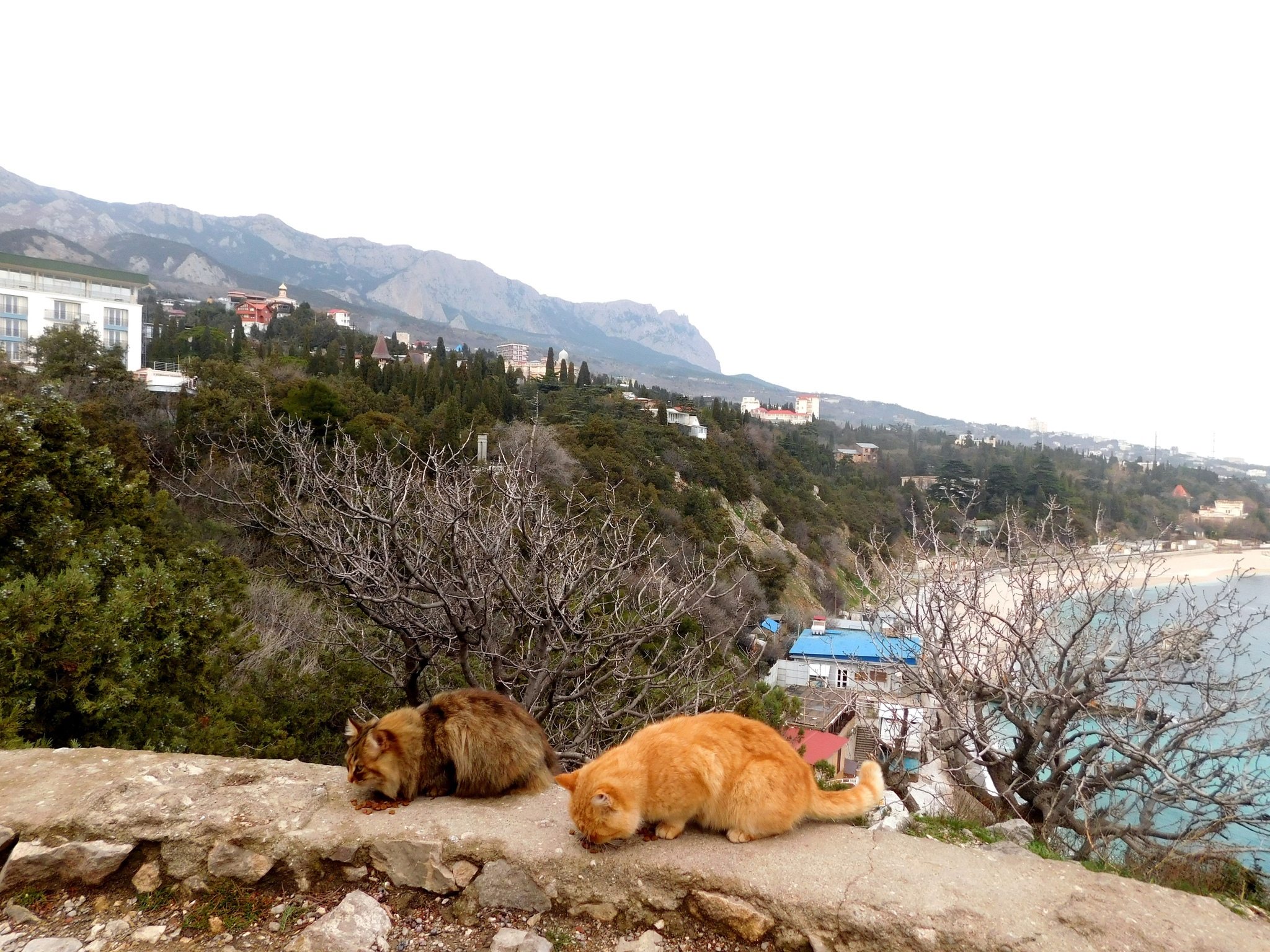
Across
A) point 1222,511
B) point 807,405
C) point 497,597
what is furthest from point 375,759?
point 807,405

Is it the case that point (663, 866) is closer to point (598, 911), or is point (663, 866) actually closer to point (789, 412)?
point (598, 911)

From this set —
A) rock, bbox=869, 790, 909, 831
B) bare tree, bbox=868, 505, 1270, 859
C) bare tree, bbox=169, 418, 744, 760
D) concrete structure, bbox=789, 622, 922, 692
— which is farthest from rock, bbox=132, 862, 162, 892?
concrete structure, bbox=789, 622, 922, 692

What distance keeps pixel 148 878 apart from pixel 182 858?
0.14 meters

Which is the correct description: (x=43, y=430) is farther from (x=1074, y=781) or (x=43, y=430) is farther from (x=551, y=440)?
(x=551, y=440)

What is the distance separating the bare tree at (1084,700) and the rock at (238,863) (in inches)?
177

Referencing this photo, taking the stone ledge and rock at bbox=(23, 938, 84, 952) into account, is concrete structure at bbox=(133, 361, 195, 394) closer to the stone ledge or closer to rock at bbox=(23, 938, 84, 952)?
the stone ledge

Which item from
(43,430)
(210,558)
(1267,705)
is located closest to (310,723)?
(210,558)

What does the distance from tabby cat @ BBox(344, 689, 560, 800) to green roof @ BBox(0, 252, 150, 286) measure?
4836 cm

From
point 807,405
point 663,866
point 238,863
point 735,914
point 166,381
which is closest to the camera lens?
point 735,914

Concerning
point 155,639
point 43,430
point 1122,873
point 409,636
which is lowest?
point 155,639

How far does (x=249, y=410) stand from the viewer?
19.7 m

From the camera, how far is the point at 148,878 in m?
2.77

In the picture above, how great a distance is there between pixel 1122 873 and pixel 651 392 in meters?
65.2

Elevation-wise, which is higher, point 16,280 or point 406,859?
point 16,280
